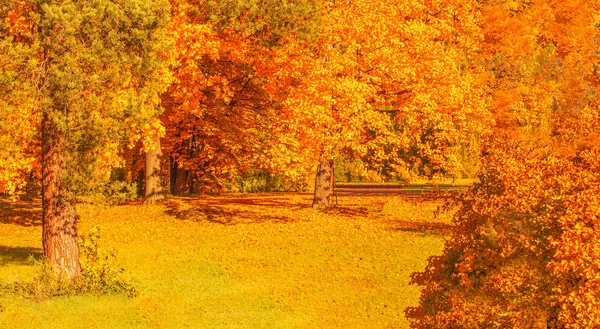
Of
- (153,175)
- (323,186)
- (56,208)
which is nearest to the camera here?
(56,208)

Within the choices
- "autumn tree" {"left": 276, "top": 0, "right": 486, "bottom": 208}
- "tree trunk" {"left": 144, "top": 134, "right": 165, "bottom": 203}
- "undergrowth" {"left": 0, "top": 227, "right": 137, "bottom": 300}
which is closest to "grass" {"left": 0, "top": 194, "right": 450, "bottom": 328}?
"undergrowth" {"left": 0, "top": 227, "right": 137, "bottom": 300}

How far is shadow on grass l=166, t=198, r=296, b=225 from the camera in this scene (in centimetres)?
3086

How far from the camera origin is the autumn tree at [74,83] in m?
17.4

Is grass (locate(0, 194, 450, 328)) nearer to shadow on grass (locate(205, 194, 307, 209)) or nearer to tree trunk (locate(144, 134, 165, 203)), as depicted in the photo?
tree trunk (locate(144, 134, 165, 203))

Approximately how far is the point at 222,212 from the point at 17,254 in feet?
35.7

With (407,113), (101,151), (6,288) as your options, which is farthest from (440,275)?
(407,113)

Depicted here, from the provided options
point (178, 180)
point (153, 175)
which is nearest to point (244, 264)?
point (153, 175)

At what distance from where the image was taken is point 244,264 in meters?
22.7

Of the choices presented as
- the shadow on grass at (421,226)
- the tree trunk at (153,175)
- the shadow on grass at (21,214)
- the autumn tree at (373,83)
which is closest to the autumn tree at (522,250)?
the autumn tree at (373,83)

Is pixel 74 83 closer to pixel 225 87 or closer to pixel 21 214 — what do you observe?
pixel 225 87

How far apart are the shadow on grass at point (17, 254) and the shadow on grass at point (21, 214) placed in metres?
6.44

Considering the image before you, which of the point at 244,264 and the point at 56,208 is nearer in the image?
the point at 56,208

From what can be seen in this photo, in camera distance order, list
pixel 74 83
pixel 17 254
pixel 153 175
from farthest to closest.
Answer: pixel 153 175, pixel 17 254, pixel 74 83

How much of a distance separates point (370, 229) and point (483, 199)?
17636mm
